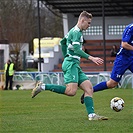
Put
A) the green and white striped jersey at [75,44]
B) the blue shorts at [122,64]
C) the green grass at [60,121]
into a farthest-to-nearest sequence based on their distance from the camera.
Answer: the blue shorts at [122,64] → the green and white striped jersey at [75,44] → the green grass at [60,121]

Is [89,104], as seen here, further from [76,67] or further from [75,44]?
[75,44]


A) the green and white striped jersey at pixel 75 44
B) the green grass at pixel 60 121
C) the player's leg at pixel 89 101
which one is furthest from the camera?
the player's leg at pixel 89 101

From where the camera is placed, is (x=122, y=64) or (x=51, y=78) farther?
(x=51, y=78)

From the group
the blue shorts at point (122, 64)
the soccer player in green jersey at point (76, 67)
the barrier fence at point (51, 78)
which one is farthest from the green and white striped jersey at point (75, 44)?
the barrier fence at point (51, 78)

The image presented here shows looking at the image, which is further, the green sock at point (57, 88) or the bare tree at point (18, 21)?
the bare tree at point (18, 21)

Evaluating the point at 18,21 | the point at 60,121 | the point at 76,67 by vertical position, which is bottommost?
the point at 60,121

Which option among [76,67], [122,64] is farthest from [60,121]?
[122,64]

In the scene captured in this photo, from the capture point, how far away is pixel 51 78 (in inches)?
1161

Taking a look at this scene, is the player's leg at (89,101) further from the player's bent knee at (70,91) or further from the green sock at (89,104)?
the player's bent knee at (70,91)

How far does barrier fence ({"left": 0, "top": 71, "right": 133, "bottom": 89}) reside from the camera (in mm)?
27697

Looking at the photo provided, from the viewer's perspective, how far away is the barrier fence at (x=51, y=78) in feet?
90.9

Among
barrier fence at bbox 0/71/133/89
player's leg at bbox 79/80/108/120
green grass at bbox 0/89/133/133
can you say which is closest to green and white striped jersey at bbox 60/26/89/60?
player's leg at bbox 79/80/108/120

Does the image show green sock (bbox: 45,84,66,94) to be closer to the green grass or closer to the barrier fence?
the green grass

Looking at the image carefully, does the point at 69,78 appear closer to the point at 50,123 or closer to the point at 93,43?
the point at 50,123
